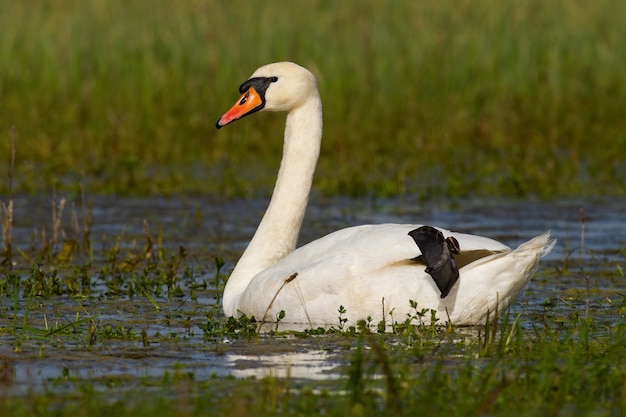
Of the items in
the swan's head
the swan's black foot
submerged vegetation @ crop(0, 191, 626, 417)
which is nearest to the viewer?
submerged vegetation @ crop(0, 191, 626, 417)

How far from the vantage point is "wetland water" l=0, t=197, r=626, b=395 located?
5832 millimetres

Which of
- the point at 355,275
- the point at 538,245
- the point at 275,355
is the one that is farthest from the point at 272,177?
the point at 275,355

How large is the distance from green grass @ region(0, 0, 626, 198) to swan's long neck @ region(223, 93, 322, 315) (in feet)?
13.3

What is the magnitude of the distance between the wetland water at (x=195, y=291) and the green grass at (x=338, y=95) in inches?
28.0

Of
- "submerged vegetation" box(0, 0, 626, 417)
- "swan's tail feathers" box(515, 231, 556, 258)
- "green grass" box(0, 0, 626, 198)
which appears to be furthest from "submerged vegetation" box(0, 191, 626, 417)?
"green grass" box(0, 0, 626, 198)

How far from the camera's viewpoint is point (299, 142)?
26.7ft

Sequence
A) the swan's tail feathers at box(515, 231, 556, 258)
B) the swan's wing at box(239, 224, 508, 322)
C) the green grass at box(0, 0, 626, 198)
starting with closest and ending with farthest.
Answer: the swan's tail feathers at box(515, 231, 556, 258) → the swan's wing at box(239, 224, 508, 322) → the green grass at box(0, 0, 626, 198)

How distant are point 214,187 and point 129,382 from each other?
7.14m

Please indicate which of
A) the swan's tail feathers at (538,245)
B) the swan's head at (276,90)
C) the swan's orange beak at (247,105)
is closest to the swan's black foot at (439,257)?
the swan's tail feathers at (538,245)

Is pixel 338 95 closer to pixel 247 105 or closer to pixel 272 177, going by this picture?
pixel 272 177

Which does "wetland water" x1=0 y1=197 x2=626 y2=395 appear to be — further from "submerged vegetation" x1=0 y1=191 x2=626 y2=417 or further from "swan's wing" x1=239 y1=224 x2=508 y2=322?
"swan's wing" x1=239 y1=224 x2=508 y2=322

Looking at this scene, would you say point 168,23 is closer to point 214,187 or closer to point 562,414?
point 214,187

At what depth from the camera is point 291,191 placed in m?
8.09

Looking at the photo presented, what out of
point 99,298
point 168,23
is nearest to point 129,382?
point 99,298
